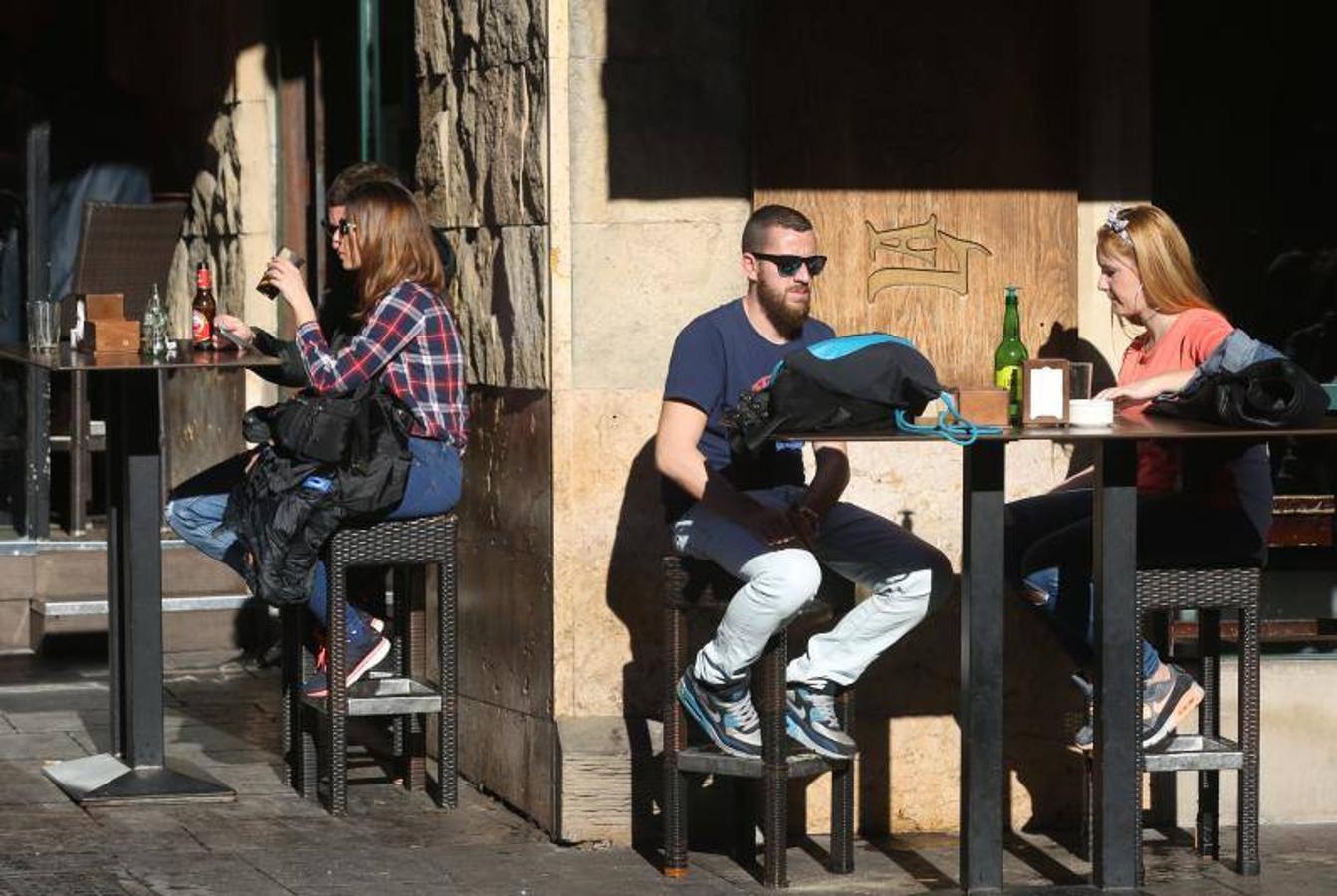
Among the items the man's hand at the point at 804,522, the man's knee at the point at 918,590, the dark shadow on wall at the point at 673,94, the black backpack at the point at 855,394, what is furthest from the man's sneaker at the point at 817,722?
the dark shadow on wall at the point at 673,94

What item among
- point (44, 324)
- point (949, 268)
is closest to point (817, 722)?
point (949, 268)

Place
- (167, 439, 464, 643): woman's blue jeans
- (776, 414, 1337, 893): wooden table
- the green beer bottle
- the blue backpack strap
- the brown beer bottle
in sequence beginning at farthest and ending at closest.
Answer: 1. the brown beer bottle
2. (167, 439, 464, 643): woman's blue jeans
3. the green beer bottle
4. (776, 414, 1337, 893): wooden table
5. the blue backpack strap

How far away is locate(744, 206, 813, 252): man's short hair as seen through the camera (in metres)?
7.06

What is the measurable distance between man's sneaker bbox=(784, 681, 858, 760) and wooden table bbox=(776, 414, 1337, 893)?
48cm

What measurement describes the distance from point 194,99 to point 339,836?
188 inches

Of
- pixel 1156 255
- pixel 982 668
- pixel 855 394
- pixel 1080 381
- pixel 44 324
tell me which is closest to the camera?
pixel 855 394

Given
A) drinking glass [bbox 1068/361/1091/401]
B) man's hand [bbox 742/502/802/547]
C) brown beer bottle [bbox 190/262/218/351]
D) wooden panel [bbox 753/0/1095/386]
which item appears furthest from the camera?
brown beer bottle [bbox 190/262/218/351]

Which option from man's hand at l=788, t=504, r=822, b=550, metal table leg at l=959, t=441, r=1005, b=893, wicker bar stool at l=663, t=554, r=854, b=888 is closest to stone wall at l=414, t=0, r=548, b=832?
wicker bar stool at l=663, t=554, r=854, b=888

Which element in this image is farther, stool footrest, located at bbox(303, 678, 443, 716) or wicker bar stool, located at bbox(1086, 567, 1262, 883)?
stool footrest, located at bbox(303, 678, 443, 716)

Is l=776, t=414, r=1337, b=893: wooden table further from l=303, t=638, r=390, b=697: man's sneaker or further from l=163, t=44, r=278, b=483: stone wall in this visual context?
l=163, t=44, r=278, b=483: stone wall

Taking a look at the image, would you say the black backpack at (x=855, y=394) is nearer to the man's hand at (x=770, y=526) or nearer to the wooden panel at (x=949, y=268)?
the man's hand at (x=770, y=526)

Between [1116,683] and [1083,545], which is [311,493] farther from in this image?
[1116,683]

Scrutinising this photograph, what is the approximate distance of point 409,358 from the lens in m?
7.63

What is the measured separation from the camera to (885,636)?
7059 millimetres
